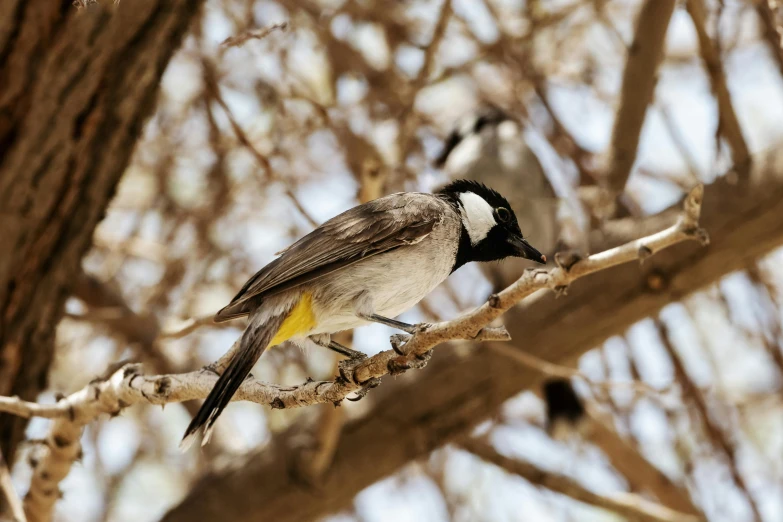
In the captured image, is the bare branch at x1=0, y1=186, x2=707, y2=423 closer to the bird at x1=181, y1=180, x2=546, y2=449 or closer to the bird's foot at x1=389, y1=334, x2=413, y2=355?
the bird's foot at x1=389, y1=334, x2=413, y2=355

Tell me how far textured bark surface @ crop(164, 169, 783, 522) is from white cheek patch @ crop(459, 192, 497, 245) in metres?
0.69

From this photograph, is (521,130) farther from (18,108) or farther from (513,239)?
(18,108)

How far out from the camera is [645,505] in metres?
3.89

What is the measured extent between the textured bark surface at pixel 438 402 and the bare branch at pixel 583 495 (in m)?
0.33

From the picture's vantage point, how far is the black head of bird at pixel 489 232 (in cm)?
312

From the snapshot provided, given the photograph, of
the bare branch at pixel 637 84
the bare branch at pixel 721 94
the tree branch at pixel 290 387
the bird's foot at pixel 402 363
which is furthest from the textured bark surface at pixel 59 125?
the bare branch at pixel 721 94

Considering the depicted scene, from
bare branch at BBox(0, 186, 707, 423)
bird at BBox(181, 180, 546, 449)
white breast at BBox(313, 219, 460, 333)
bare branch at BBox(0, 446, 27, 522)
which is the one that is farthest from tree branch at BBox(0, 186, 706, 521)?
white breast at BBox(313, 219, 460, 333)

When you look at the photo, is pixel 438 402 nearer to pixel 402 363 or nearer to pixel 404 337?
pixel 404 337

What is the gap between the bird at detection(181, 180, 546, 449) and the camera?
2672 millimetres

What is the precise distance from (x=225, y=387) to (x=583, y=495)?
222 cm

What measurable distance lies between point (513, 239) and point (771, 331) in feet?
7.44

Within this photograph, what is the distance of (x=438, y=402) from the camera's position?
3.89 m

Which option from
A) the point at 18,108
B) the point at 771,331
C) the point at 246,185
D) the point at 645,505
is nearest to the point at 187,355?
the point at 246,185

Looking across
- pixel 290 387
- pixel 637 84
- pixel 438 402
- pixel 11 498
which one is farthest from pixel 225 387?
pixel 637 84
